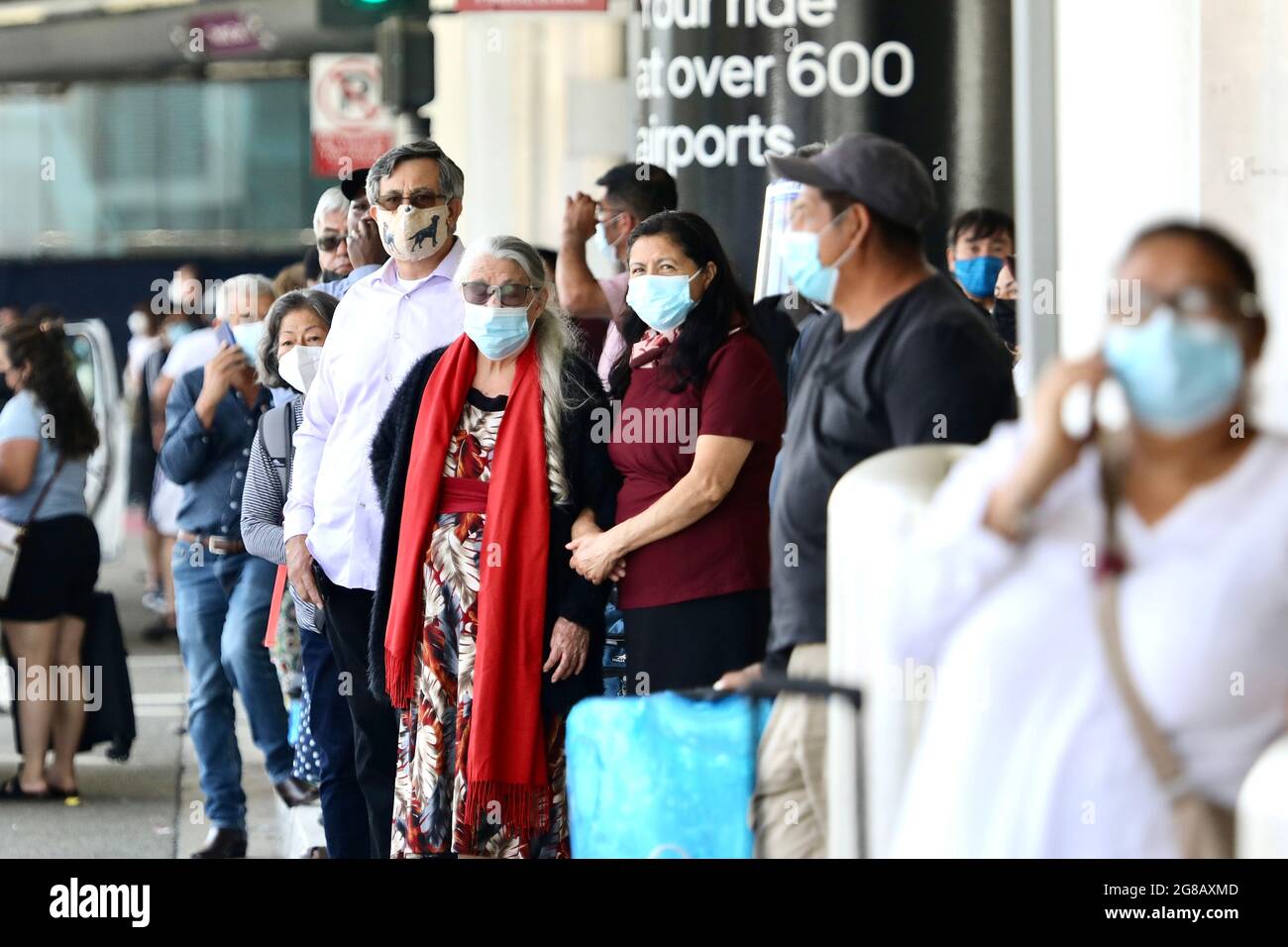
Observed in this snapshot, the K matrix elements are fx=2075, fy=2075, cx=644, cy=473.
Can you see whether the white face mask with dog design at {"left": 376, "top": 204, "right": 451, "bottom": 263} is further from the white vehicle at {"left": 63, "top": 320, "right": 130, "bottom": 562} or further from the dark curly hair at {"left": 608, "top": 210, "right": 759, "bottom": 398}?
the white vehicle at {"left": 63, "top": 320, "right": 130, "bottom": 562}

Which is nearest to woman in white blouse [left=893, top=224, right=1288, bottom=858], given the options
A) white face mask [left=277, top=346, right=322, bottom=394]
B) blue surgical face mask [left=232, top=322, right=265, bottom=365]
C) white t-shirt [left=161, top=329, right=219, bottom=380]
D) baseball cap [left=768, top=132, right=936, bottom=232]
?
baseball cap [left=768, top=132, right=936, bottom=232]

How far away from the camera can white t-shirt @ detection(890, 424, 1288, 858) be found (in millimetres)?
2777

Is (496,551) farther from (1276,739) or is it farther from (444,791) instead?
(1276,739)

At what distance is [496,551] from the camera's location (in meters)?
4.95

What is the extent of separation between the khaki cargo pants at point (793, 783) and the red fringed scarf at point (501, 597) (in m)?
1.28

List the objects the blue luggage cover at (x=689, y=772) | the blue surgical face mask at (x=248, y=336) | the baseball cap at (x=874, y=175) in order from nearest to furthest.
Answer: the blue luggage cover at (x=689, y=772), the baseball cap at (x=874, y=175), the blue surgical face mask at (x=248, y=336)

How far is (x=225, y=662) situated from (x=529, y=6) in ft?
12.6

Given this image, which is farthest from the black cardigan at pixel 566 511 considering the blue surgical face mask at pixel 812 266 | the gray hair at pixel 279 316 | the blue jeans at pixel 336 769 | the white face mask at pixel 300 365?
the blue surgical face mask at pixel 812 266

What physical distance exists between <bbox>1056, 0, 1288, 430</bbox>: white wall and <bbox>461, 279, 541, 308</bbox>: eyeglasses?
1.29 m

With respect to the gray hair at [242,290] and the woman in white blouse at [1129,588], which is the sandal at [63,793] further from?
the woman in white blouse at [1129,588]

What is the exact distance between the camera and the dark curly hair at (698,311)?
4938 mm
